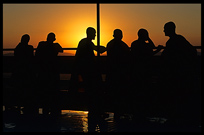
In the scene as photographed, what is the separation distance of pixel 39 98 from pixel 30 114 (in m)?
0.34

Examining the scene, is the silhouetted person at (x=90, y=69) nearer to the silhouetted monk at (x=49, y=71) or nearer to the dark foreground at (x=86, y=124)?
the dark foreground at (x=86, y=124)

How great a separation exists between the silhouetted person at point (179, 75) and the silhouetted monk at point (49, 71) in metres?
2.00

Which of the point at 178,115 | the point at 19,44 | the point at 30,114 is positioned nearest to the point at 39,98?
the point at 30,114

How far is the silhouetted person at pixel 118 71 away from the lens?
6836mm

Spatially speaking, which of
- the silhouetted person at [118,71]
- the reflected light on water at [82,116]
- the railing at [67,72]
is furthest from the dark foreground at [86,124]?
the silhouetted person at [118,71]

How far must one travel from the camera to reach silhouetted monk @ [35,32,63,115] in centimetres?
715

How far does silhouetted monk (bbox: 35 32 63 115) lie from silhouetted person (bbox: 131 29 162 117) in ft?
4.73

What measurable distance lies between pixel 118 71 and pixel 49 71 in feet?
4.22

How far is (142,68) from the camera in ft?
21.8

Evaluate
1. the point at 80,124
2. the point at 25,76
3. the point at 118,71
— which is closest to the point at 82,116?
the point at 80,124

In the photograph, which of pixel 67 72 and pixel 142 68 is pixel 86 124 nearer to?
pixel 142 68

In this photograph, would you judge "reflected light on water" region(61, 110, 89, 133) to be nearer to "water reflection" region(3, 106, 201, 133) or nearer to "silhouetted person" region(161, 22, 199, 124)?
"water reflection" region(3, 106, 201, 133)

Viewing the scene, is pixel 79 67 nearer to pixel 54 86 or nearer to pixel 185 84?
pixel 54 86

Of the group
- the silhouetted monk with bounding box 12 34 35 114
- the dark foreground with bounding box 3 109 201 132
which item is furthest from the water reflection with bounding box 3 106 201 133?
the silhouetted monk with bounding box 12 34 35 114
